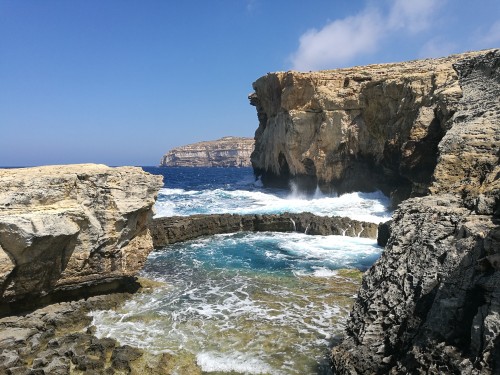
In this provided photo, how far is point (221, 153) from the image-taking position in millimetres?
182625

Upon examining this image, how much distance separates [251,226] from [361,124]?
58.4 ft

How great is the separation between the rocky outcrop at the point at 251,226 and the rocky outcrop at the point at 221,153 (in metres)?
143

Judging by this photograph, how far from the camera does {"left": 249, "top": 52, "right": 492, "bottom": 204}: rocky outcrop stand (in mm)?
26047

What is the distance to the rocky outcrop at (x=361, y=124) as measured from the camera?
26.0 m

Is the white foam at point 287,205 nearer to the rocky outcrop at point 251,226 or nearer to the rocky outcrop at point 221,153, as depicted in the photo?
the rocky outcrop at point 251,226

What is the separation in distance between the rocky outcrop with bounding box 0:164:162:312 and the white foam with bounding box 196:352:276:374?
191 inches

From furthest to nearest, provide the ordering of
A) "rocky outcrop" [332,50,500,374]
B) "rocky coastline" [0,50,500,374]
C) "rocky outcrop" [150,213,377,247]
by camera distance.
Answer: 1. "rocky outcrop" [150,213,377,247]
2. "rocky coastline" [0,50,500,374]
3. "rocky outcrop" [332,50,500,374]

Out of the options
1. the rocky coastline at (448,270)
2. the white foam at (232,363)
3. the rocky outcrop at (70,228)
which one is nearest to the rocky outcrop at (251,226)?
the rocky outcrop at (70,228)

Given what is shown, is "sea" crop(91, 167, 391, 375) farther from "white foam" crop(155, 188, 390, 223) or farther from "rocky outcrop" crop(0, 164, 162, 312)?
"white foam" crop(155, 188, 390, 223)

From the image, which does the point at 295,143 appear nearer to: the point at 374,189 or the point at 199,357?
the point at 374,189

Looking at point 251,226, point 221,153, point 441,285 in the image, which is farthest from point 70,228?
point 221,153

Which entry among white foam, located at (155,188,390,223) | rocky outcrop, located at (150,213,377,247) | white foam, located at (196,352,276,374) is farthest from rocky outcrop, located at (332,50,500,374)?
white foam, located at (155,188,390,223)

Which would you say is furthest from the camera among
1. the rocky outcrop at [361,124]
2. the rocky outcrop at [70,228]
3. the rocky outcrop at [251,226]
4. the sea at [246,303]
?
the rocky outcrop at [361,124]

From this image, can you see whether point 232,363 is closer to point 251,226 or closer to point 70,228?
point 70,228
